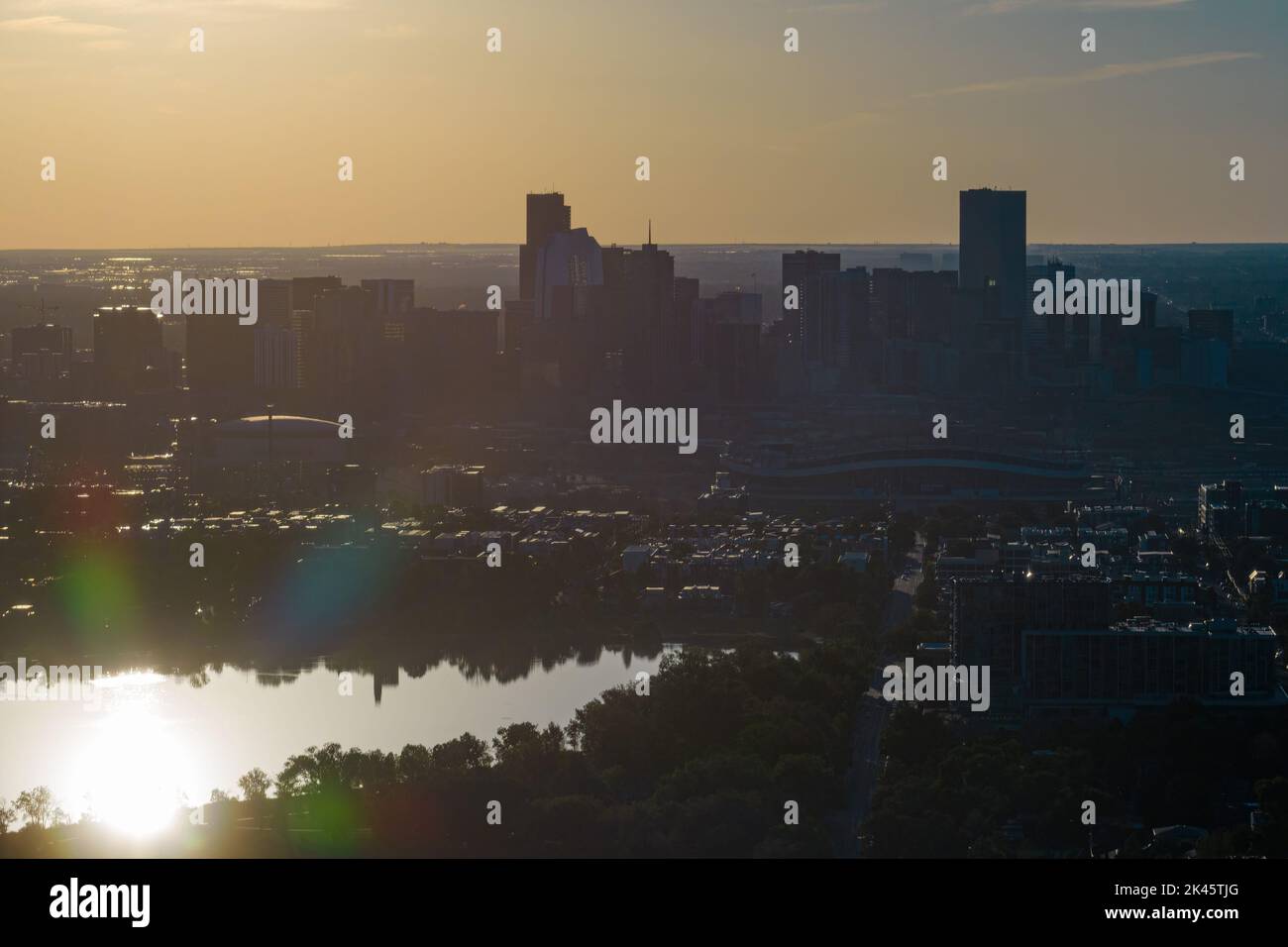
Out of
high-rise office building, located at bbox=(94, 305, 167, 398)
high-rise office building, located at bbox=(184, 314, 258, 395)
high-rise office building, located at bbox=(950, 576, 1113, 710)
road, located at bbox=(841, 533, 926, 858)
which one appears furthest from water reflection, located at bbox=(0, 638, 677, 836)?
high-rise office building, located at bbox=(94, 305, 167, 398)

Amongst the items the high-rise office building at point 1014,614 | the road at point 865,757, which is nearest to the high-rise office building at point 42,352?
the road at point 865,757

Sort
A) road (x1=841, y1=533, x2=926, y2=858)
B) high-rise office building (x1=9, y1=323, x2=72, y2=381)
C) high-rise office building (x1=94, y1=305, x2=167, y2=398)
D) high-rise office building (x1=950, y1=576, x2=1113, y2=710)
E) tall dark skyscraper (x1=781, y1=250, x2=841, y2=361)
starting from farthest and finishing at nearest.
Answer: tall dark skyscraper (x1=781, y1=250, x2=841, y2=361)
high-rise office building (x1=9, y1=323, x2=72, y2=381)
high-rise office building (x1=94, y1=305, x2=167, y2=398)
high-rise office building (x1=950, y1=576, x2=1113, y2=710)
road (x1=841, y1=533, x2=926, y2=858)

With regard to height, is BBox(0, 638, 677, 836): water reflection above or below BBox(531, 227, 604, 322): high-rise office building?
below

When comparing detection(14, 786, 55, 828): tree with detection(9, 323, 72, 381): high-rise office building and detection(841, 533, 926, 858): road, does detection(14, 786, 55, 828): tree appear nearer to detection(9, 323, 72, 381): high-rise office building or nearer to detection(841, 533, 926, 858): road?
detection(841, 533, 926, 858): road

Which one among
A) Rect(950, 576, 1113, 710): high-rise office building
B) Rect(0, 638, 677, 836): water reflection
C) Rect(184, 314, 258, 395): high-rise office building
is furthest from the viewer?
Rect(184, 314, 258, 395): high-rise office building
